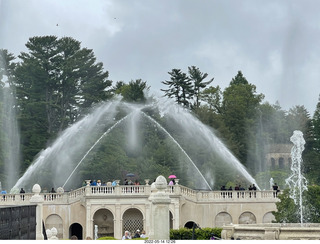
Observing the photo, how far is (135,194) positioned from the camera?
182 ft

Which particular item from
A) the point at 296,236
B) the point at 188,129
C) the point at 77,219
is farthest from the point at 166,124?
the point at 296,236

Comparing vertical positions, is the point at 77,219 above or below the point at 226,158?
below

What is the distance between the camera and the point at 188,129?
276ft

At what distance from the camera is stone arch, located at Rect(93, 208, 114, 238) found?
57.5 m

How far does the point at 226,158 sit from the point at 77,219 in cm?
2853

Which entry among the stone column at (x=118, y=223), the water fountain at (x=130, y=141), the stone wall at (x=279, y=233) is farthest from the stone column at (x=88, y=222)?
the stone wall at (x=279, y=233)

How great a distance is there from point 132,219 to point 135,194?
8.49ft

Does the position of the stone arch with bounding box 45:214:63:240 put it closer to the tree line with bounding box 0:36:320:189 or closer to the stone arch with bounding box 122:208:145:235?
the stone arch with bounding box 122:208:145:235

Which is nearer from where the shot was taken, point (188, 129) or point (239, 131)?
point (188, 129)

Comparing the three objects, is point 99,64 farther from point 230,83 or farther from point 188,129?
point 230,83

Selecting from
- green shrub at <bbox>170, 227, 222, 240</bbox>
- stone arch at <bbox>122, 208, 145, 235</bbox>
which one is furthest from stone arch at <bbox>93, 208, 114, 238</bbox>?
green shrub at <bbox>170, 227, 222, 240</bbox>

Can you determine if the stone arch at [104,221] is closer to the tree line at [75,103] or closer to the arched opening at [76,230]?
the arched opening at [76,230]

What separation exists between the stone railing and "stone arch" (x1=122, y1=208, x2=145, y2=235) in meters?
2.14

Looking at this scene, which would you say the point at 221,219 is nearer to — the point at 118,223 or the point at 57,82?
the point at 118,223
